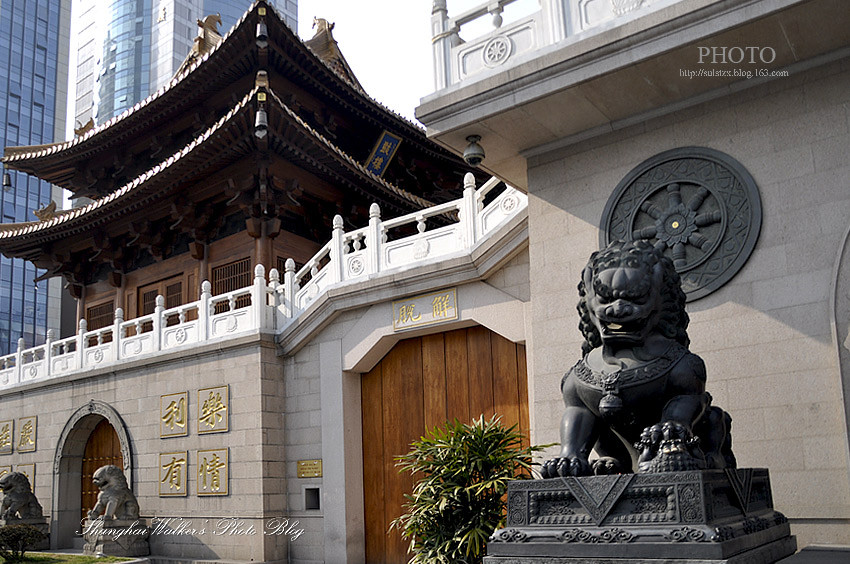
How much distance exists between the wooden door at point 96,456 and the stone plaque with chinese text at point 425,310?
6.19 meters

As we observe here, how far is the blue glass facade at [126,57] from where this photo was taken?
5216 cm

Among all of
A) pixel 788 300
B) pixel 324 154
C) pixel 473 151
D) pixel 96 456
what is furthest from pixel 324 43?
pixel 788 300

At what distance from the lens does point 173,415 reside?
11523mm

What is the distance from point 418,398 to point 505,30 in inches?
185

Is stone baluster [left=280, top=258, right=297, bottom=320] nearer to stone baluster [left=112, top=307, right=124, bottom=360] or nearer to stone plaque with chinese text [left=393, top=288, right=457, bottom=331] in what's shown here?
stone plaque with chinese text [left=393, top=288, right=457, bottom=331]

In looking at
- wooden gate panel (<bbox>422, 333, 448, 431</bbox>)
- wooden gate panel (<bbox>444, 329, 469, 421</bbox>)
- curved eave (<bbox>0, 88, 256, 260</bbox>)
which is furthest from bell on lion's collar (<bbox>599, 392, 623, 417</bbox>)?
curved eave (<bbox>0, 88, 256, 260</bbox>)

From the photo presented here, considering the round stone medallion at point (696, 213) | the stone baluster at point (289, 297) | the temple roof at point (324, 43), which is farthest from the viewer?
the temple roof at point (324, 43)

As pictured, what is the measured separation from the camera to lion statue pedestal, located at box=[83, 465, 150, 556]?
1111cm

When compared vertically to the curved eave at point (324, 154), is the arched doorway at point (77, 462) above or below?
below

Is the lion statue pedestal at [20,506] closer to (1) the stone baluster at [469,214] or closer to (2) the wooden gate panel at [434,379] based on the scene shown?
(2) the wooden gate panel at [434,379]

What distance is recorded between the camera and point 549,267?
714 cm

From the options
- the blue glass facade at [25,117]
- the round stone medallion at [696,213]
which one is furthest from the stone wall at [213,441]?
the blue glass facade at [25,117]

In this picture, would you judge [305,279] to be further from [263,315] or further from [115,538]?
[115,538]

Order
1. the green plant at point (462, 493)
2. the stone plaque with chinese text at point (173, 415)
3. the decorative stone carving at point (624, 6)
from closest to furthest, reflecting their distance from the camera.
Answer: the decorative stone carving at point (624, 6) < the green plant at point (462, 493) < the stone plaque with chinese text at point (173, 415)
